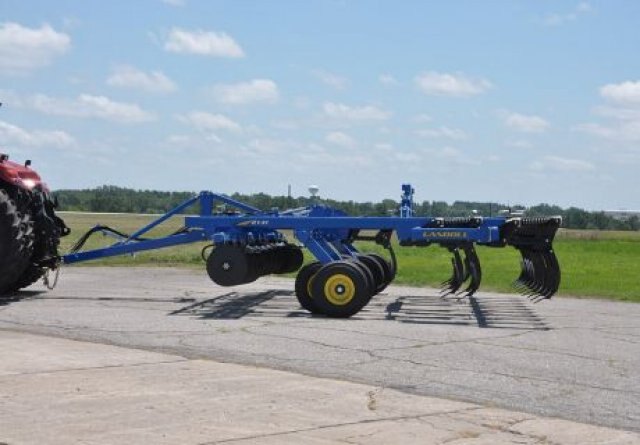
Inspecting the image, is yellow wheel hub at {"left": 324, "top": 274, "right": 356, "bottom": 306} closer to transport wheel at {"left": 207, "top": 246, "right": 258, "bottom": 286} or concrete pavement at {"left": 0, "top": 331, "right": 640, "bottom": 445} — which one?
transport wheel at {"left": 207, "top": 246, "right": 258, "bottom": 286}

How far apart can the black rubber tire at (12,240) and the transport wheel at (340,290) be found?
13.1ft

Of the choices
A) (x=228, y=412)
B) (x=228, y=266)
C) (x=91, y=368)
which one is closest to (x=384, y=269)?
(x=228, y=266)

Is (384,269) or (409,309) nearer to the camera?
(409,309)

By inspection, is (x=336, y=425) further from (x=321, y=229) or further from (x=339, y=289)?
(x=321, y=229)

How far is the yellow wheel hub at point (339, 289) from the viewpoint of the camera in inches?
503

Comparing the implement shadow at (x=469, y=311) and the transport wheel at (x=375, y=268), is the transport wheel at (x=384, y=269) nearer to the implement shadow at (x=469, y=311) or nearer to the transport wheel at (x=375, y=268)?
the transport wheel at (x=375, y=268)

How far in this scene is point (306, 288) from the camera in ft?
43.3

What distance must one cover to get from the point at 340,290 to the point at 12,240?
14.4ft

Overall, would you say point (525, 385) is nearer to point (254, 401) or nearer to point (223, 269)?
point (254, 401)

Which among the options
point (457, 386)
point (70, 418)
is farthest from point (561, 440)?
point (70, 418)

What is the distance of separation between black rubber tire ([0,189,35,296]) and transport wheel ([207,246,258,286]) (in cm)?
251

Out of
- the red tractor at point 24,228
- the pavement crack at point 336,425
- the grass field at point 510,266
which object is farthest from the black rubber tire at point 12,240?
the pavement crack at point 336,425

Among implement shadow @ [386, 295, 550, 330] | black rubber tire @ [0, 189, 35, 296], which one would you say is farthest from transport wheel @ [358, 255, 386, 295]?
black rubber tire @ [0, 189, 35, 296]

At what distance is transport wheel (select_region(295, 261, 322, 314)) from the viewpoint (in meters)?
13.1
